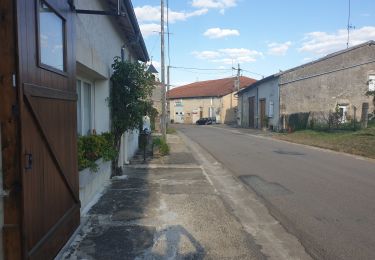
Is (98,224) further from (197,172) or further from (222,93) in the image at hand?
(222,93)

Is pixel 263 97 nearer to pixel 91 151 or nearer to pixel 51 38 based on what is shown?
pixel 91 151

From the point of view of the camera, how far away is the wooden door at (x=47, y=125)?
3773 millimetres

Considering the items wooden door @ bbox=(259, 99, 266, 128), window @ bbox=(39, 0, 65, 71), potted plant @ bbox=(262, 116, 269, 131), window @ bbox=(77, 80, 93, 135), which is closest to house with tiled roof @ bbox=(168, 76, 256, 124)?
wooden door @ bbox=(259, 99, 266, 128)

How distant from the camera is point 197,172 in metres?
11.8

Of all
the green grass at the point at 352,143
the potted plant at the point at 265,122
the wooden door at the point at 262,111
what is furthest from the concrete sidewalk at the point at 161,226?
the wooden door at the point at 262,111

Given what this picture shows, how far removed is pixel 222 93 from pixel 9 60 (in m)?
60.8

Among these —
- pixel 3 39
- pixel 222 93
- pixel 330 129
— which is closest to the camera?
pixel 3 39

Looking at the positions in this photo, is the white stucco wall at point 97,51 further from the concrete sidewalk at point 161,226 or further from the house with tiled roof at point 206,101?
the house with tiled roof at point 206,101

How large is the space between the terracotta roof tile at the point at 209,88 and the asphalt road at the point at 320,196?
4965cm

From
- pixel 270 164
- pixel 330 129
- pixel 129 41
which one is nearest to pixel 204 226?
pixel 270 164

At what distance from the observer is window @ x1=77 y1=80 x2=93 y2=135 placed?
8.02 meters

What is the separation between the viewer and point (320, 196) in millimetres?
8609

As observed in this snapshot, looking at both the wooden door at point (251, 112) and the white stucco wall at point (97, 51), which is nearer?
the white stucco wall at point (97, 51)

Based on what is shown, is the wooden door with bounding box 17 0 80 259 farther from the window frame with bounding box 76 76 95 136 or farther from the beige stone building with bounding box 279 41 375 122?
the beige stone building with bounding box 279 41 375 122
